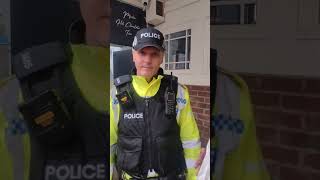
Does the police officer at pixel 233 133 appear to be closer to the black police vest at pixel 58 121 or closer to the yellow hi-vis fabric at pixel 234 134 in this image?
the yellow hi-vis fabric at pixel 234 134

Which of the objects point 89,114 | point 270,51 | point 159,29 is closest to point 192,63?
point 159,29

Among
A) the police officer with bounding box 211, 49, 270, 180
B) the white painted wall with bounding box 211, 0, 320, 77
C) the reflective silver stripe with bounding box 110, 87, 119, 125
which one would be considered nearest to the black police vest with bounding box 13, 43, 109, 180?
the reflective silver stripe with bounding box 110, 87, 119, 125

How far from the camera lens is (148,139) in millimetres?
1134

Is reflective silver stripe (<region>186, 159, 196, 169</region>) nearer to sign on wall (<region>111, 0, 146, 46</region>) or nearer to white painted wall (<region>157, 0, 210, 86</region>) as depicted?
white painted wall (<region>157, 0, 210, 86</region>)

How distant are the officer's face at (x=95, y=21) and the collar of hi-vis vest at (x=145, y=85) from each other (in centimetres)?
21

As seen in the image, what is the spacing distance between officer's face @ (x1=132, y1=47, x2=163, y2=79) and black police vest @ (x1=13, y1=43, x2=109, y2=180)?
239mm

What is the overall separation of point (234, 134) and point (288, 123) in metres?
0.36

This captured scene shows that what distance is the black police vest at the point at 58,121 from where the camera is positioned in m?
1.25

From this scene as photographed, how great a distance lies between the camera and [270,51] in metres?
1.67

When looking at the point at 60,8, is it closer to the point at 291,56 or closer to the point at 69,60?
the point at 69,60

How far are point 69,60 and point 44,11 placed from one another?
0.17 m

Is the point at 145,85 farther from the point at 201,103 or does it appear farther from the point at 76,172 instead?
the point at 76,172

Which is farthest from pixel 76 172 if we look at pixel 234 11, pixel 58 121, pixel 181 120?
pixel 234 11

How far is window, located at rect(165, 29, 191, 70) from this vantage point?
109 cm
